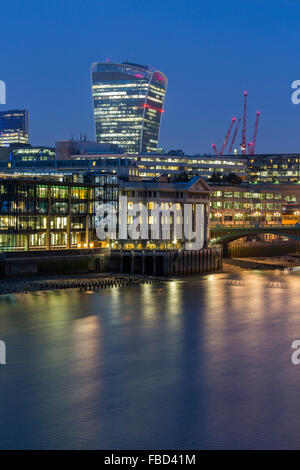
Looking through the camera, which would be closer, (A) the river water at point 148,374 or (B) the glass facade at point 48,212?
(A) the river water at point 148,374

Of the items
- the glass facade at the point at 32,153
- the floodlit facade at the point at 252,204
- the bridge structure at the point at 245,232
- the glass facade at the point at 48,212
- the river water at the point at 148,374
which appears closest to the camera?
the river water at the point at 148,374

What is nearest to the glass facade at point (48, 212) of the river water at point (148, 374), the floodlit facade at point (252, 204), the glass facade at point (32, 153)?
the river water at point (148, 374)

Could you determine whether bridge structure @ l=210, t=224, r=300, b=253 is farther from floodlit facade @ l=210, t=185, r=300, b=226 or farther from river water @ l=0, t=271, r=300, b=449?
river water @ l=0, t=271, r=300, b=449

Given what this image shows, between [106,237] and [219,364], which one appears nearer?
[219,364]

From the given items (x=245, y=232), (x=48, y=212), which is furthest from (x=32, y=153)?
(x=48, y=212)

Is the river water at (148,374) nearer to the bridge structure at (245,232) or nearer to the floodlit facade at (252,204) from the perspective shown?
the bridge structure at (245,232)

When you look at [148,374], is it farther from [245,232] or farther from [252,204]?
[252,204]

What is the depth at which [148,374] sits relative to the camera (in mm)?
29703

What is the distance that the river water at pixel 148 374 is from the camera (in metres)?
22.6

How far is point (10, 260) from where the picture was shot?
2413 inches

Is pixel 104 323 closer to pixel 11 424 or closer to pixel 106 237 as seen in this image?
pixel 11 424

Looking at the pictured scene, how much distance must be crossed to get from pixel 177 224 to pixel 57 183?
24251 millimetres

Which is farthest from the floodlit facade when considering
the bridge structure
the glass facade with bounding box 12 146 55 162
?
the glass facade with bounding box 12 146 55 162
